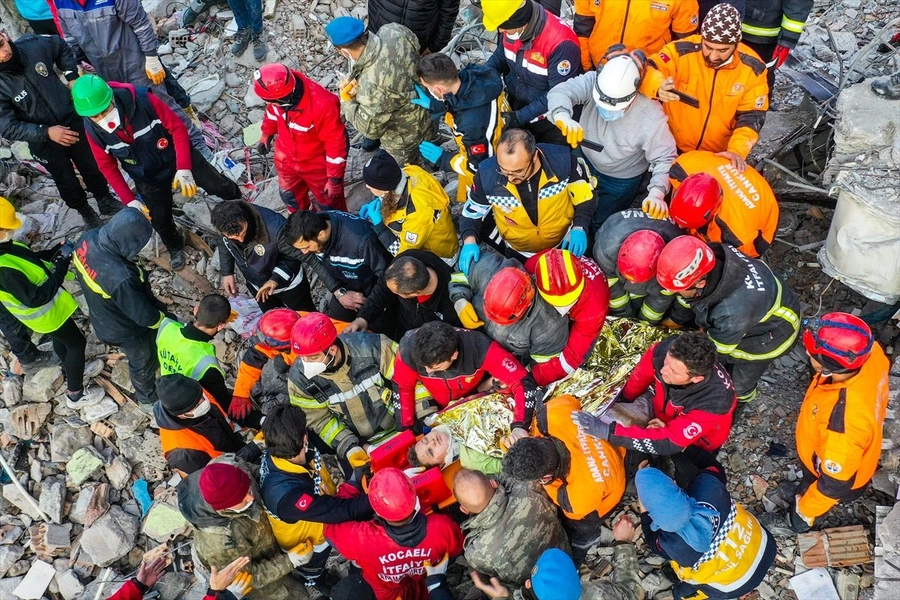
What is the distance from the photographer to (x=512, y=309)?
14.6 feet

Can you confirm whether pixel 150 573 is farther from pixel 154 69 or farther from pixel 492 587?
pixel 154 69

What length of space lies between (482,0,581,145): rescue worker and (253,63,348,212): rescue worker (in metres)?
1.47

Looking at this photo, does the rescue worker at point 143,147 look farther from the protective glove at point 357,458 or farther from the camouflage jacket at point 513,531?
the camouflage jacket at point 513,531

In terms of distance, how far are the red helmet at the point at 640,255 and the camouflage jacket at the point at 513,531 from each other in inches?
58.0

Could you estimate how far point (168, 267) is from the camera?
718 centimetres

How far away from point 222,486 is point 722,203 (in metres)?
3.72

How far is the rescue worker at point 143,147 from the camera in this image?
225 inches

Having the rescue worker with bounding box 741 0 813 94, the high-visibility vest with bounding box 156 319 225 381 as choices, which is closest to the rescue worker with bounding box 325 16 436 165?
the high-visibility vest with bounding box 156 319 225 381

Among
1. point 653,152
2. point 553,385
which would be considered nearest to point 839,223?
point 653,152

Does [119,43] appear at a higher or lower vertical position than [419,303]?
higher

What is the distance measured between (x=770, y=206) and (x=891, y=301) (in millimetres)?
1346

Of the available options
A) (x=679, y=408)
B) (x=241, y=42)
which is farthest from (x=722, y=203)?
(x=241, y=42)

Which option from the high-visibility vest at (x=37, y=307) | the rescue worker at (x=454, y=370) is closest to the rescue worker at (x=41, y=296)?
the high-visibility vest at (x=37, y=307)

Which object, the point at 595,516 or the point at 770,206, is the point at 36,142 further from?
the point at 770,206
